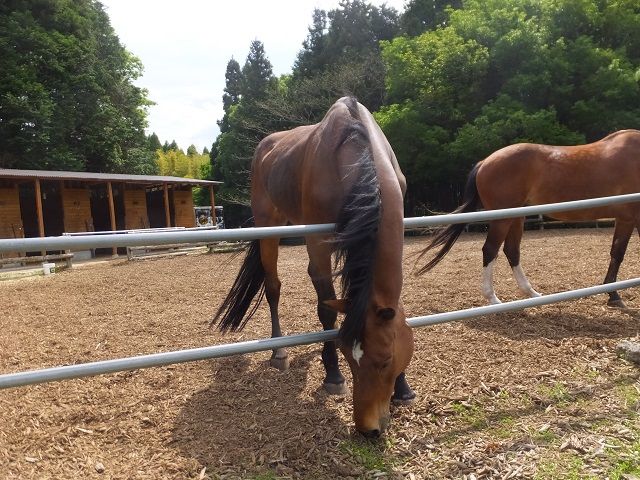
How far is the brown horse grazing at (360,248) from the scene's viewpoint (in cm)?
189

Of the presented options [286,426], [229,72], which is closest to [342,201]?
[286,426]

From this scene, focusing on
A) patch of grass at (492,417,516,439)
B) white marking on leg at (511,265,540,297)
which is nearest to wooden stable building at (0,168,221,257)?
white marking on leg at (511,265,540,297)

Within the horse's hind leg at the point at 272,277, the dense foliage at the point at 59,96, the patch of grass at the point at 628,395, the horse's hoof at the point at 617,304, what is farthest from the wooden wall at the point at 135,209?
the patch of grass at the point at 628,395

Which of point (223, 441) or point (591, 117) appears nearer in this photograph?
point (223, 441)

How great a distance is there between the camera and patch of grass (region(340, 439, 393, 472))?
198cm

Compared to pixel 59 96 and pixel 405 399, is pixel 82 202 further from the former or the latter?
pixel 405 399

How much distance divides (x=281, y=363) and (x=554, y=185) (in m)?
3.42

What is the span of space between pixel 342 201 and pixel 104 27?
1421 inches

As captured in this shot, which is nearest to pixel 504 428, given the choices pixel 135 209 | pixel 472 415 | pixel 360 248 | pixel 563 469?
pixel 472 415

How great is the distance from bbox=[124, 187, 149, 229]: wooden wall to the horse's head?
20.1 metres

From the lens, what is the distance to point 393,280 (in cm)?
198

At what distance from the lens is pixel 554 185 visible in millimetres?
4582

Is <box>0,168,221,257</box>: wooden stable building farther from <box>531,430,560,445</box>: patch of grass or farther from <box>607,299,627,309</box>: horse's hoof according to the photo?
<box>531,430,560,445</box>: patch of grass

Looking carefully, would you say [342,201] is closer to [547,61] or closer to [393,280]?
[393,280]
